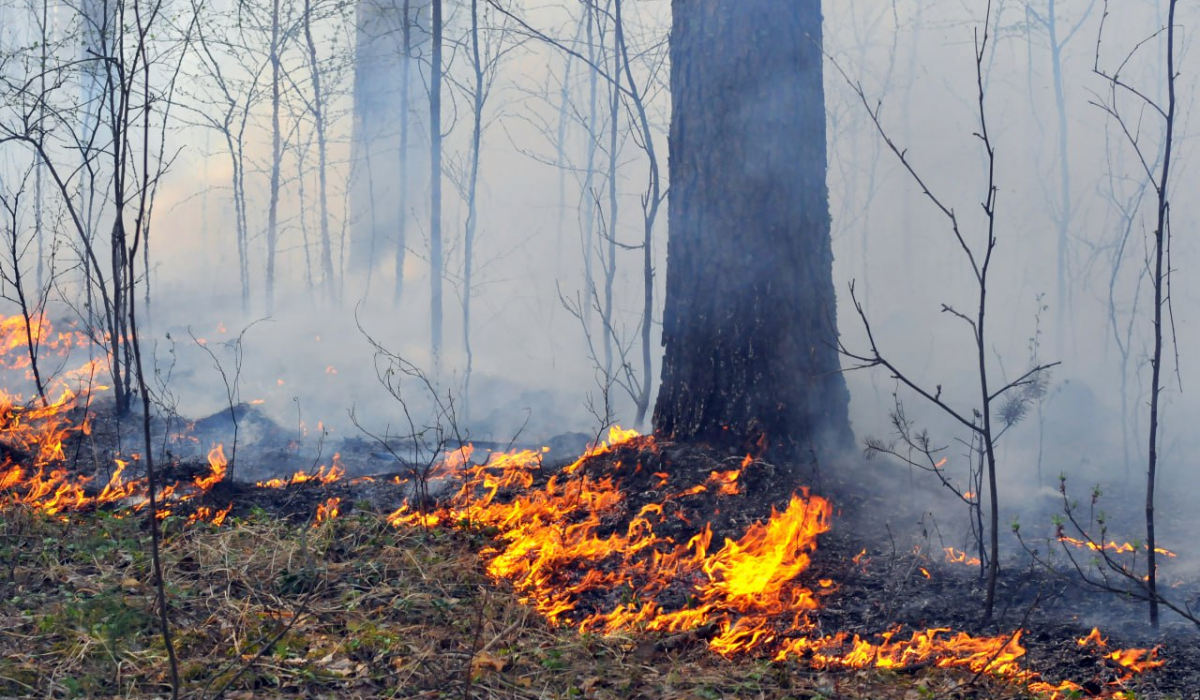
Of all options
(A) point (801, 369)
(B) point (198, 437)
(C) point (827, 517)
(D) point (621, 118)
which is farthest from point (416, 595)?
(D) point (621, 118)

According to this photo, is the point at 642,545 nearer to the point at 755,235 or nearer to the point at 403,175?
the point at 755,235

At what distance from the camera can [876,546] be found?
4746mm

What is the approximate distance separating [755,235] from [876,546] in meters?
2.10

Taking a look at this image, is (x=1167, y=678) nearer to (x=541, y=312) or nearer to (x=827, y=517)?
(x=827, y=517)

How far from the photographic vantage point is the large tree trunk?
554cm

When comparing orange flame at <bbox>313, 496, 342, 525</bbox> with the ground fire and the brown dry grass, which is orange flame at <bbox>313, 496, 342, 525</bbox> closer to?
the ground fire

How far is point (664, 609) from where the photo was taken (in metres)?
4.04

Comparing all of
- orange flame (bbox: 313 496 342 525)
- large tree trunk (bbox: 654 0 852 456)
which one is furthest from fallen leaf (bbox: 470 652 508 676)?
large tree trunk (bbox: 654 0 852 456)

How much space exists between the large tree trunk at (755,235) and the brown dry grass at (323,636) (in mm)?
2017

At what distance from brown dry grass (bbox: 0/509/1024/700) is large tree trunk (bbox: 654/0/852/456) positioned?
2017 mm

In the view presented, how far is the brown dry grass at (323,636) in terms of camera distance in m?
3.16

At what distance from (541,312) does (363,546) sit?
17.8 m

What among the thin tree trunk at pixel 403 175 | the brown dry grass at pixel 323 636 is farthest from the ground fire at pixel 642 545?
the thin tree trunk at pixel 403 175

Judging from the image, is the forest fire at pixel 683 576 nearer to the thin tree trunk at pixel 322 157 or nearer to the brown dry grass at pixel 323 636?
the brown dry grass at pixel 323 636
